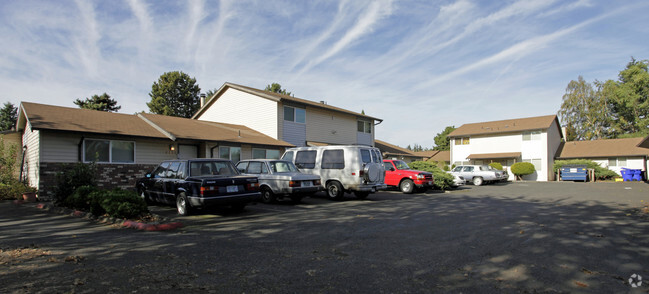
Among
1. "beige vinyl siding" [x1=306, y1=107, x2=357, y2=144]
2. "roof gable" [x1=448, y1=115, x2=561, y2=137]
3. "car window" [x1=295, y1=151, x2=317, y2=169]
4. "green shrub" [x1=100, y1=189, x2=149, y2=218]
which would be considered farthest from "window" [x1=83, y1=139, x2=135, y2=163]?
"roof gable" [x1=448, y1=115, x2=561, y2=137]

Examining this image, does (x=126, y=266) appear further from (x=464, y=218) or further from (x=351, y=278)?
(x=464, y=218)

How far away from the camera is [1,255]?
5.39 meters

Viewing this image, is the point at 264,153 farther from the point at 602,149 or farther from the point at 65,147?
the point at 602,149

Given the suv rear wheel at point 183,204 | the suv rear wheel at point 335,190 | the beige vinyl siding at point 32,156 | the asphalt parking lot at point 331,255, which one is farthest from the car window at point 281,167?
the beige vinyl siding at point 32,156

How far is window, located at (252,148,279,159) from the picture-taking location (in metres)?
20.8

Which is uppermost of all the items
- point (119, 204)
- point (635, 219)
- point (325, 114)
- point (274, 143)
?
point (325, 114)

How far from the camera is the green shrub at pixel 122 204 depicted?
8266 mm

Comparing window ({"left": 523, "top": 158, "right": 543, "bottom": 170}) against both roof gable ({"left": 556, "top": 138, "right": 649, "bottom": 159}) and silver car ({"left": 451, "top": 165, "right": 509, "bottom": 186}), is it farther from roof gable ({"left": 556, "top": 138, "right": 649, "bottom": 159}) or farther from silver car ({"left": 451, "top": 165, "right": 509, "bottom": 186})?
silver car ({"left": 451, "top": 165, "right": 509, "bottom": 186})

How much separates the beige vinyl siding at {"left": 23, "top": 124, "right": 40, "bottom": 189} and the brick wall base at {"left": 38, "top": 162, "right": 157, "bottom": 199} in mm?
341

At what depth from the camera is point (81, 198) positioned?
9875 millimetres

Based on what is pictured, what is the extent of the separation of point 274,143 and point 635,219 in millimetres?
16191

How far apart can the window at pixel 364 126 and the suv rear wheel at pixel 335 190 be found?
16.0 meters

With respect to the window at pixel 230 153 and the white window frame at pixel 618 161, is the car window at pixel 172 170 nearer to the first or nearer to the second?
the window at pixel 230 153

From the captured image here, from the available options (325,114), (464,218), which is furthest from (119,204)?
(325,114)
